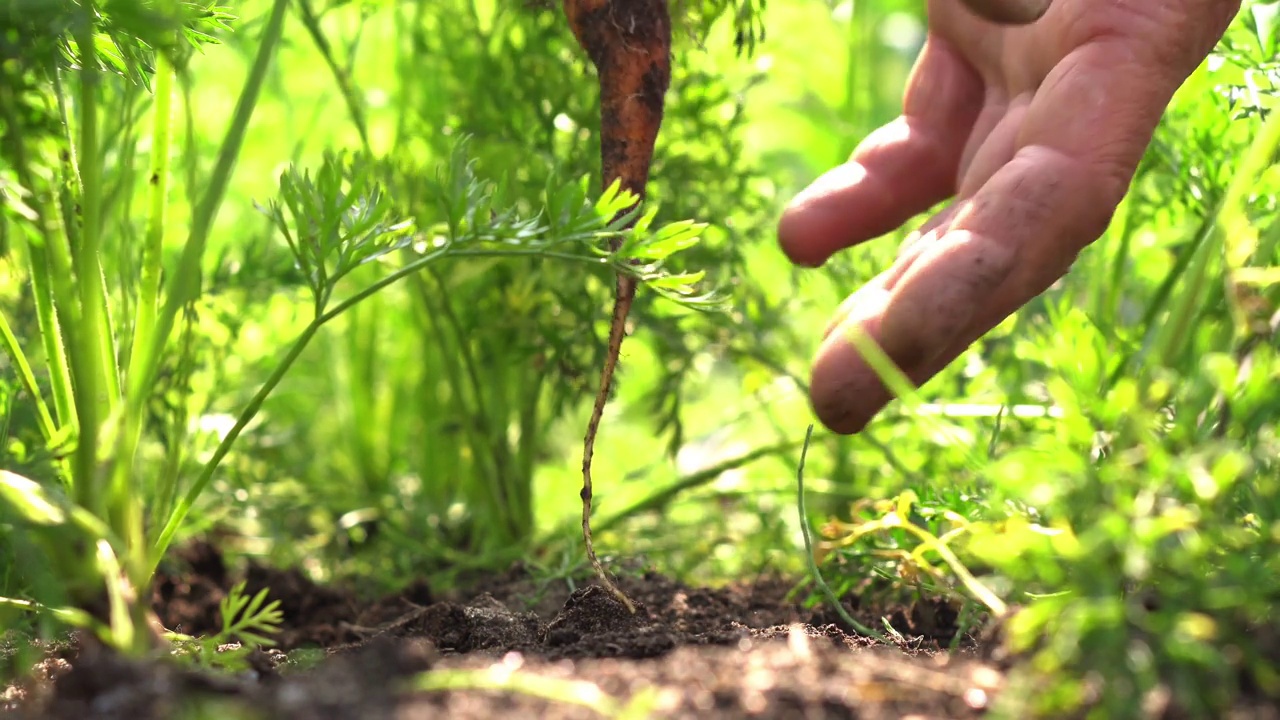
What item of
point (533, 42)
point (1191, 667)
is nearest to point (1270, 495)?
point (1191, 667)

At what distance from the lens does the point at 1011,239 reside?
977 millimetres

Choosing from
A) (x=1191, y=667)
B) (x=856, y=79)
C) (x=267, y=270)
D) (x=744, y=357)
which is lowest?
(x=1191, y=667)

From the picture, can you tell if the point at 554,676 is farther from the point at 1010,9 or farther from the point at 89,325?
the point at 1010,9

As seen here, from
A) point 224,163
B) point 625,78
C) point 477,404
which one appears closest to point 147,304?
point 224,163

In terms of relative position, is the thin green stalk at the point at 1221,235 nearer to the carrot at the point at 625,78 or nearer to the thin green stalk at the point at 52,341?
the carrot at the point at 625,78

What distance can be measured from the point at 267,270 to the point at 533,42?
53 cm

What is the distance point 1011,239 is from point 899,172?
40 cm

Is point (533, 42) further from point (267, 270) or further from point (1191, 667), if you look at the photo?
point (1191, 667)

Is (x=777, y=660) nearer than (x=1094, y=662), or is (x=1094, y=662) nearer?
(x=1094, y=662)

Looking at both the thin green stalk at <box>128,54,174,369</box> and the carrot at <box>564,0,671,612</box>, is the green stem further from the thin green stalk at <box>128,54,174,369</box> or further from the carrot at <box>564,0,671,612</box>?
the carrot at <box>564,0,671,612</box>

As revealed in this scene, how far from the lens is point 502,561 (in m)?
1.68

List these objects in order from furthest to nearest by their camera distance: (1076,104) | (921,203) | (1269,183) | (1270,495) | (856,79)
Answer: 1. (856,79)
2. (921,203)
3. (1269,183)
4. (1076,104)
5. (1270,495)

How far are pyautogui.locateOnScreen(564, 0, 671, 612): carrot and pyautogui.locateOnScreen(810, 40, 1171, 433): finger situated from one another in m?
0.31

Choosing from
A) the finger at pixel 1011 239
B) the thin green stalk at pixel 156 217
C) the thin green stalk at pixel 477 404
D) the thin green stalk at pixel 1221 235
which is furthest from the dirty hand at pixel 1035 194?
the thin green stalk at pixel 477 404
